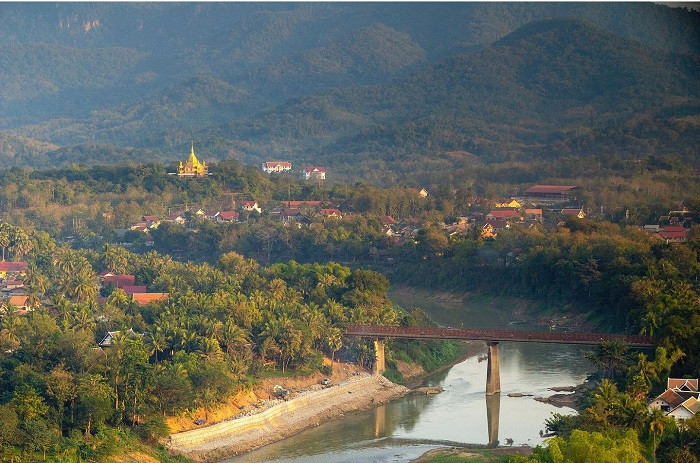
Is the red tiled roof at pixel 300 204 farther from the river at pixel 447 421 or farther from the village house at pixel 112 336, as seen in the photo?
the village house at pixel 112 336

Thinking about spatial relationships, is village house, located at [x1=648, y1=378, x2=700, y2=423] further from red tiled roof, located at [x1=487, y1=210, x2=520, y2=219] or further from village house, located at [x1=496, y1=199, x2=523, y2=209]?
village house, located at [x1=496, y1=199, x2=523, y2=209]

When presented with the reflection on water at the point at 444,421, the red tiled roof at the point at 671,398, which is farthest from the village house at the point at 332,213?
the red tiled roof at the point at 671,398

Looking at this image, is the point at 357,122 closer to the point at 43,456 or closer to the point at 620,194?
the point at 620,194

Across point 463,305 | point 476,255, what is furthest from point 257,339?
point 476,255

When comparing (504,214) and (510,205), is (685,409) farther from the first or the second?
(510,205)

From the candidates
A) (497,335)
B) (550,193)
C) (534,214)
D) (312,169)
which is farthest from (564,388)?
(312,169)

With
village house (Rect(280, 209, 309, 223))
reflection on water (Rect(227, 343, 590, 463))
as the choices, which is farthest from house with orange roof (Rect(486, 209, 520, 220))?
reflection on water (Rect(227, 343, 590, 463))
